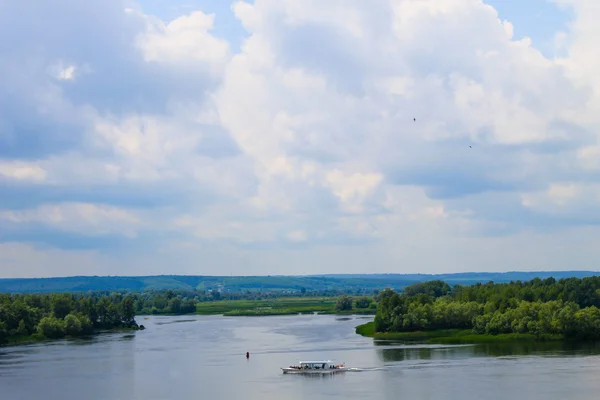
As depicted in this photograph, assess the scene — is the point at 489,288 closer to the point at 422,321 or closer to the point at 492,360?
the point at 422,321

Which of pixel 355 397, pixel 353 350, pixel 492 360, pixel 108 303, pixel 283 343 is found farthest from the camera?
pixel 108 303

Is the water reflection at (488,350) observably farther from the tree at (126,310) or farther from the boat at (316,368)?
the tree at (126,310)

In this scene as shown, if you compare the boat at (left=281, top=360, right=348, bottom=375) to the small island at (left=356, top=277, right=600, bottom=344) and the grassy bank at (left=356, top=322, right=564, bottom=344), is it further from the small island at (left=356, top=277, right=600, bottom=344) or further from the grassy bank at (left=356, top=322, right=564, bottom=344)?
the small island at (left=356, top=277, right=600, bottom=344)

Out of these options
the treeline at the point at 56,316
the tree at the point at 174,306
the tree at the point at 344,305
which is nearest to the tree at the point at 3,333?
the treeline at the point at 56,316

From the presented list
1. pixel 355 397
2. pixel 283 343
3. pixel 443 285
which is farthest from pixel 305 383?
pixel 443 285

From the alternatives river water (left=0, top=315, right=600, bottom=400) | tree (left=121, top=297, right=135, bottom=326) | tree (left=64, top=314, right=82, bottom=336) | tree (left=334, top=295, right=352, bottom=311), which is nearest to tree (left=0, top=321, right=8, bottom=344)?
river water (left=0, top=315, right=600, bottom=400)

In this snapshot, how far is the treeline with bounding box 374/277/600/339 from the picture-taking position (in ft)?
248

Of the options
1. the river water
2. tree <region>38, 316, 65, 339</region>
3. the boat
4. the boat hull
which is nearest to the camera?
the river water

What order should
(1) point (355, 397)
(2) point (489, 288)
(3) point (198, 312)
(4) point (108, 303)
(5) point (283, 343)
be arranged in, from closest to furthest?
(1) point (355, 397) → (5) point (283, 343) → (2) point (489, 288) → (4) point (108, 303) → (3) point (198, 312)

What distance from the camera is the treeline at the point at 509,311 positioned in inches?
2972

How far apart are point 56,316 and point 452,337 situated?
52.6m

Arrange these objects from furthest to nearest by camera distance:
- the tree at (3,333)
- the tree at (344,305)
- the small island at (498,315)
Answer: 1. the tree at (344,305)
2. the tree at (3,333)
3. the small island at (498,315)

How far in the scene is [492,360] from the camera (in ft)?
209

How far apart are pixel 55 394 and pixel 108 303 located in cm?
5930
